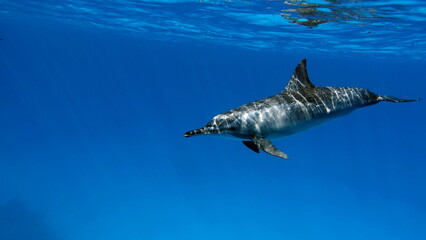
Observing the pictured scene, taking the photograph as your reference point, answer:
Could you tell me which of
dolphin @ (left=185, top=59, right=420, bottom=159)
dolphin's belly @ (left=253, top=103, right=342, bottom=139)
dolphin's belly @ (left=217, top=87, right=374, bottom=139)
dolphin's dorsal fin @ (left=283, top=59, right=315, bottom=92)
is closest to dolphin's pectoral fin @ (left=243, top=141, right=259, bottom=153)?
dolphin @ (left=185, top=59, right=420, bottom=159)

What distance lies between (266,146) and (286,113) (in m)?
1.17

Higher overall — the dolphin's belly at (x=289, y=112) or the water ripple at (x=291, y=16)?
the water ripple at (x=291, y=16)

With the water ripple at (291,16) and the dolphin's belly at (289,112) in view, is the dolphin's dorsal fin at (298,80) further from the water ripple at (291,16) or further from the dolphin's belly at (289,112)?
the water ripple at (291,16)

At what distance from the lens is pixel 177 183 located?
3491cm

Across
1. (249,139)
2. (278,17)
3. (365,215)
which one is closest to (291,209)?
(365,215)

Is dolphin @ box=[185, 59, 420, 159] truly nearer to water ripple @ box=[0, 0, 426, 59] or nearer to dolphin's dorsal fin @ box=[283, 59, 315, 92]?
dolphin's dorsal fin @ box=[283, 59, 315, 92]

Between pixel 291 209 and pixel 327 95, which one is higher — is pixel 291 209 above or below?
below

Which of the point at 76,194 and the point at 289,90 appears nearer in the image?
the point at 289,90

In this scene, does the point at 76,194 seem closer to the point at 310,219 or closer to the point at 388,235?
the point at 310,219

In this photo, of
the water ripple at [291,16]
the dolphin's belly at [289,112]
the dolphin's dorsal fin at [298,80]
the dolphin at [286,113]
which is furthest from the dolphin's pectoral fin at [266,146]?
the water ripple at [291,16]

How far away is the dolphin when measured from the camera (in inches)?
272

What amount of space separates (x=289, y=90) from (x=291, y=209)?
82.7 ft

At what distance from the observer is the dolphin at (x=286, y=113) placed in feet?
22.7

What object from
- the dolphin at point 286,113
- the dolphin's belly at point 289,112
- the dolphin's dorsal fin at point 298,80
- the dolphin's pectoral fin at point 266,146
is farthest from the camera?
the dolphin's dorsal fin at point 298,80
